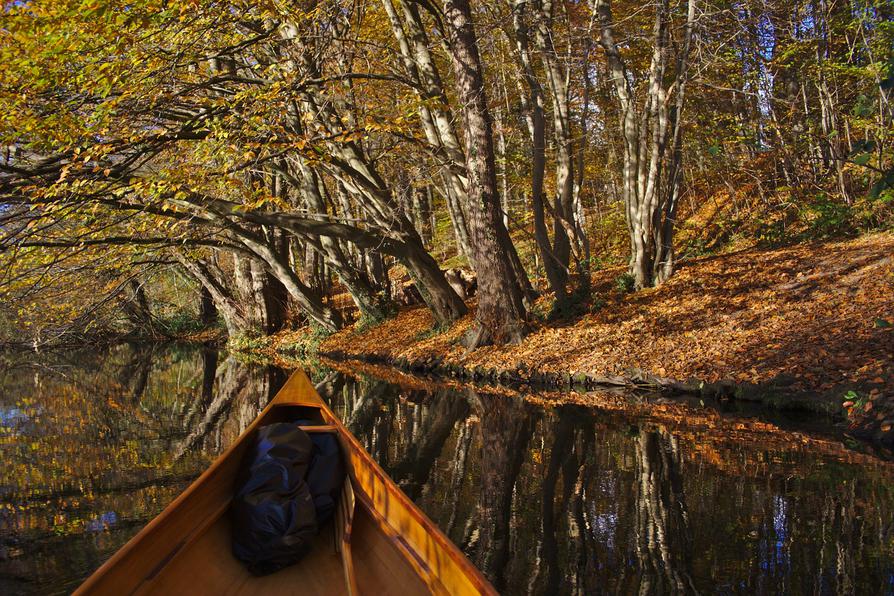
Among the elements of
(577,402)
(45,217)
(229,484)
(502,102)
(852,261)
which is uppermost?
(502,102)

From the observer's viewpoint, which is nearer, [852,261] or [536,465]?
[536,465]

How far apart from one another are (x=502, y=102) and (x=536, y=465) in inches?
647

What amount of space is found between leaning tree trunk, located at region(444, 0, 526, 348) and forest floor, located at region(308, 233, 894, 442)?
504 mm

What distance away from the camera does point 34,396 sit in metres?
15.0

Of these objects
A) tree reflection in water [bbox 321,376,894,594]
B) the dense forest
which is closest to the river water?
tree reflection in water [bbox 321,376,894,594]

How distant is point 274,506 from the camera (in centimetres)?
441

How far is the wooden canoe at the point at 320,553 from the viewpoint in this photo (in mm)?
3160

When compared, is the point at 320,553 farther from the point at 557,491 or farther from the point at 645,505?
the point at 645,505

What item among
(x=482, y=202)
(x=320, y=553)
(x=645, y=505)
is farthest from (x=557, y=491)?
(x=482, y=202)

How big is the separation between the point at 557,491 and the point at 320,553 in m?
2.31

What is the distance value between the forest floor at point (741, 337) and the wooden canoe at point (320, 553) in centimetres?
493

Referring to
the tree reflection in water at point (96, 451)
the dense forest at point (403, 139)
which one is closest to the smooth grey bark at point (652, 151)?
the dense forest at point (403, 139)

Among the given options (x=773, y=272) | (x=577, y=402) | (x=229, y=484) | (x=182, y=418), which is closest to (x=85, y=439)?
(x=182, y=418)

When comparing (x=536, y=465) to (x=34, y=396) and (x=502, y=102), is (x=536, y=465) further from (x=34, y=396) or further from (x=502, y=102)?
(x=502, y=102)
